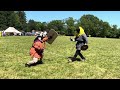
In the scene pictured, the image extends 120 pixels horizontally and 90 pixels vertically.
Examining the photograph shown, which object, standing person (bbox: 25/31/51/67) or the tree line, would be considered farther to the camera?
the tree line

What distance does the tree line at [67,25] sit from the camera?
78.6 m

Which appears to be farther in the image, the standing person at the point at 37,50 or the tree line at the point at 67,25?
the tree line at the point at 67,25

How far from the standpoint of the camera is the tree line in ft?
258

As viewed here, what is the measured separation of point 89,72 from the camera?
331 inches

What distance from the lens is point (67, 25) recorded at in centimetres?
8219

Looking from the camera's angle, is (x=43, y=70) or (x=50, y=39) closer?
(x=43, y=70)

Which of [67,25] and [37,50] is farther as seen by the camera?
[67,25]
